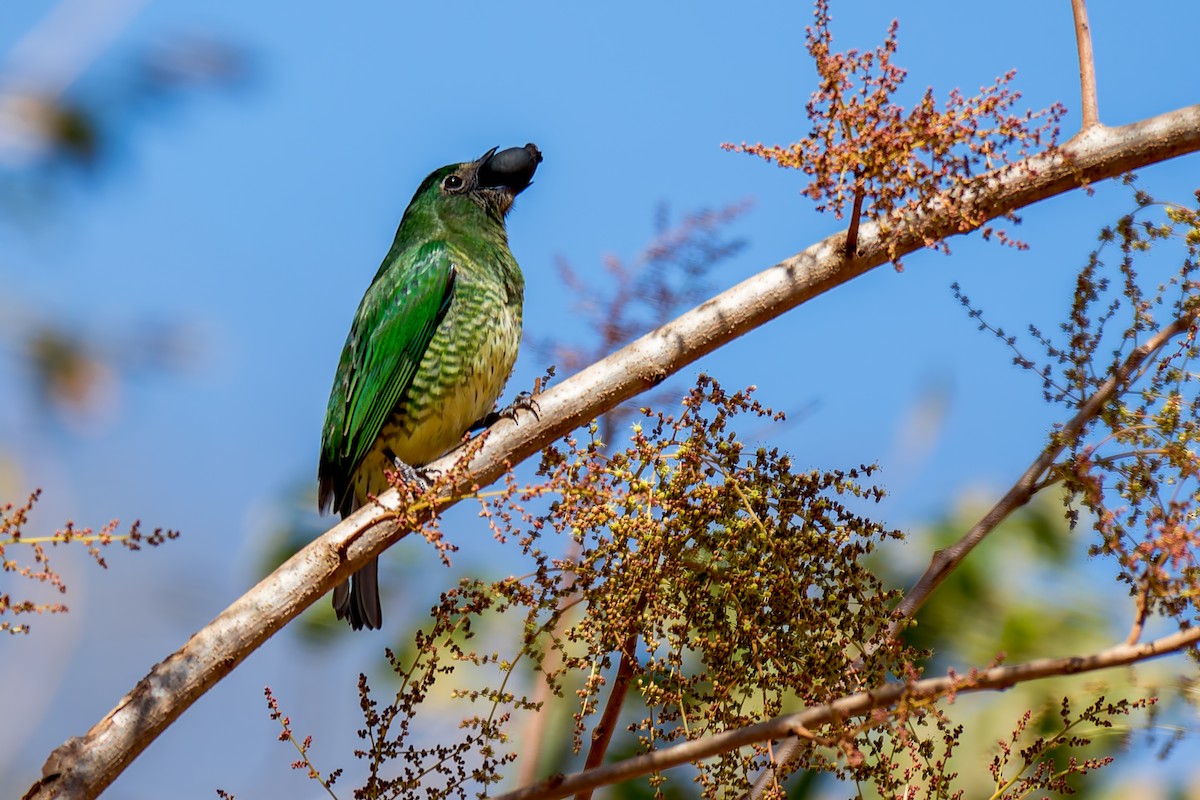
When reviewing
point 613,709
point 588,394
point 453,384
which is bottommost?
point 613,709

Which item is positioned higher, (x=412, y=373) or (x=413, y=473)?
(x=412, y=373)

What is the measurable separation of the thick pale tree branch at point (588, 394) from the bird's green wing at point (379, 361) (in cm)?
138

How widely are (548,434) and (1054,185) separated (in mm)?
954

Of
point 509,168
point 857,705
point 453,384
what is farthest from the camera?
point 509,168

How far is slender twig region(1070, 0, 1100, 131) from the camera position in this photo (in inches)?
85.2

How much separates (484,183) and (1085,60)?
8.66 feet

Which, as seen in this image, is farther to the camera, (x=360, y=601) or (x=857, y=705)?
(x=360, y=601)

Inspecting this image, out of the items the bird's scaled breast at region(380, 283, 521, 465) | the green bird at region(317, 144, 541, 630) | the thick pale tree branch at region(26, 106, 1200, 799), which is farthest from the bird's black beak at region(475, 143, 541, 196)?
the thick pale tree branch at region(26, 106, 1200, 799)

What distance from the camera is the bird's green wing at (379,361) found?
374 cm

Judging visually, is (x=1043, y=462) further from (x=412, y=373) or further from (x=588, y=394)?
(x=412, y=373)

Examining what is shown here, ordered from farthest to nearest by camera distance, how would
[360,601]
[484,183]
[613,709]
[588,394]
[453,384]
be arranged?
[484,183], [453,384], [360,601], [588,394], [613,709]

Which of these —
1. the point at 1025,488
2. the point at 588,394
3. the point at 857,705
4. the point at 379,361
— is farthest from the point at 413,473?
the point at 857,705

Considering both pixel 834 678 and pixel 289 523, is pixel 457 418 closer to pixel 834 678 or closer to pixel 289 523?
pixel 289 523

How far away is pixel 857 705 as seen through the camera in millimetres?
1399
